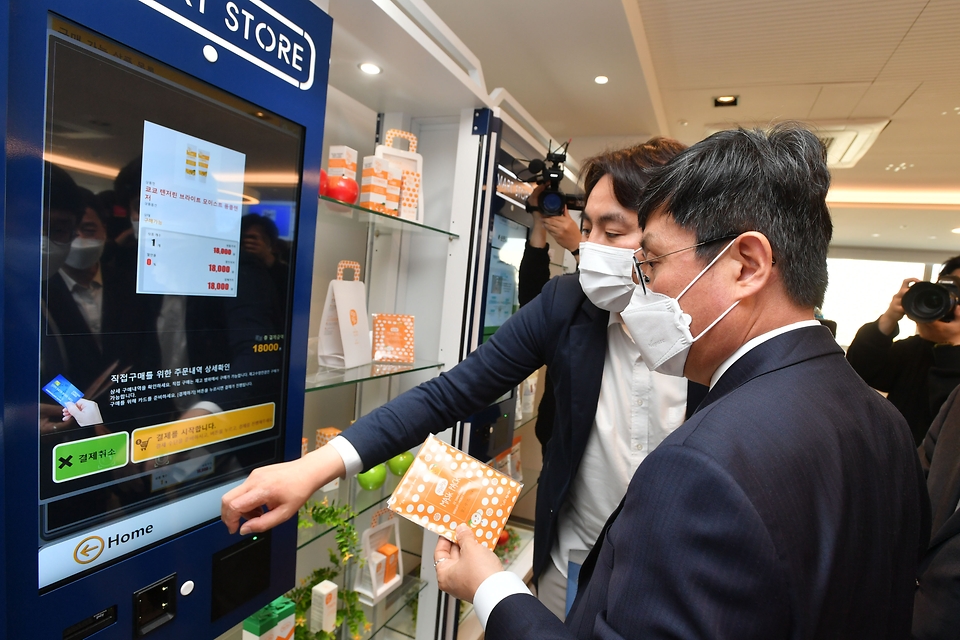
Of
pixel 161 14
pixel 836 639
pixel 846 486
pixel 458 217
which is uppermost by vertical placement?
pixel 161 14

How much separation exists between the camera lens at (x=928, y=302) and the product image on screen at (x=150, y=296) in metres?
2.43

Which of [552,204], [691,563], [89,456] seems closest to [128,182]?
[89,456]

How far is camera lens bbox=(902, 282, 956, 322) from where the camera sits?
2129mm

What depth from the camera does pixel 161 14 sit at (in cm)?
84

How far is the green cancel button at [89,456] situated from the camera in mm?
792

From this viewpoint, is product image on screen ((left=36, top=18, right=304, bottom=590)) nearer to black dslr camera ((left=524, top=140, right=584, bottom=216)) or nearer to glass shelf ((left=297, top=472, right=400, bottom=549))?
glass shelf ((left=297, top=472, right=400, bottom=549))

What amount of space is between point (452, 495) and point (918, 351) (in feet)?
8.51

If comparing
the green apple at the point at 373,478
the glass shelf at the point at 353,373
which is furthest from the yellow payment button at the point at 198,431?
the green apple at the point at 373,478

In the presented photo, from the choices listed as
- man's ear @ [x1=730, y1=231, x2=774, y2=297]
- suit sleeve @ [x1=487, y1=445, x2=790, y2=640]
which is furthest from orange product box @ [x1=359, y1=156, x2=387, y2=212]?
suit sleeve @ [x1=487, y1=445, x2=790, y2=640]

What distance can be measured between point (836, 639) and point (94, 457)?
1094 mm

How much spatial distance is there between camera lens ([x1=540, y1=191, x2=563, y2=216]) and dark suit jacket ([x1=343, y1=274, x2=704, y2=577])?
0.65 meters

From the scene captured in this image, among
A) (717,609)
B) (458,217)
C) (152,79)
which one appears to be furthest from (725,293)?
(458,217)

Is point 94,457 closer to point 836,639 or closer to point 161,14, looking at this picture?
point 161,14

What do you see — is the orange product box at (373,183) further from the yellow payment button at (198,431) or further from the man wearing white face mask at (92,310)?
the man wearing white face mask at (92,310)
